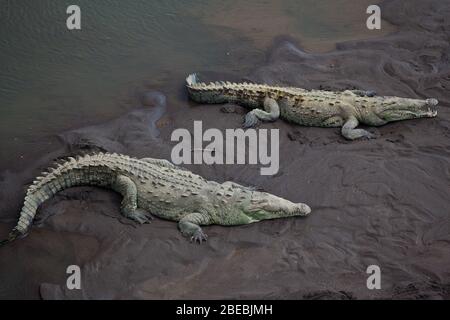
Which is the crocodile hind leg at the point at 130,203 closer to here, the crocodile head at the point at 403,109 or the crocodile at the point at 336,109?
the crocodile at the point at 336,109

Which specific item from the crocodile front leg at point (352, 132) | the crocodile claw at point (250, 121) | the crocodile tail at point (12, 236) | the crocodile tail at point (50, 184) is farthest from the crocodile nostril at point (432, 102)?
the crocodile tail at point (12, 236)

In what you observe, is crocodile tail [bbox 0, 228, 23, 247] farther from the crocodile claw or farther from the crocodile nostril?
the crocodile nostril

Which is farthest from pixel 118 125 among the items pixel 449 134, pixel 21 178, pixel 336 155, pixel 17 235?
pixel 449 134

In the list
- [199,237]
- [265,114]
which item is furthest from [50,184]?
[265,114]

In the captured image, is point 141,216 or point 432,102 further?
point 432,102

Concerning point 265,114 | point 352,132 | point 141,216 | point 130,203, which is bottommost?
point 141,216

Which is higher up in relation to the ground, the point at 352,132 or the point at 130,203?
the point at 352,132

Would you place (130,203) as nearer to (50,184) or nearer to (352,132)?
(50,184)

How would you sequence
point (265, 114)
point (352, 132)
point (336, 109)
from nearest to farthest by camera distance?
point (352, 132) < point (336, 109) < point (265, 114)
